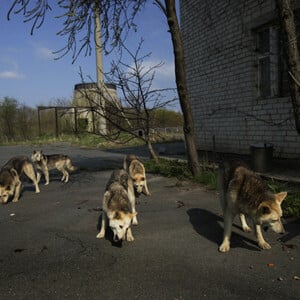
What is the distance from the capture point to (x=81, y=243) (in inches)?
187

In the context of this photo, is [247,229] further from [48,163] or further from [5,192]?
[48,163]

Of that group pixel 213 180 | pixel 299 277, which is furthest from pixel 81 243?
pixel 213 180

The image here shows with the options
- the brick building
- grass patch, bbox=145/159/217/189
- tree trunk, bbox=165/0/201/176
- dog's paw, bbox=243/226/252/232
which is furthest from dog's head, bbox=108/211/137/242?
the brick building

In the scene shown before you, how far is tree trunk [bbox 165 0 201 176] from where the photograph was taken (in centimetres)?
889

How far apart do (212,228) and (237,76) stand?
22.4 feet

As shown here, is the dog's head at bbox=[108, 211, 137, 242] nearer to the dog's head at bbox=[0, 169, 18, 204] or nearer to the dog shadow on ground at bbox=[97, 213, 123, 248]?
the dog shadow on ground at bbox=[97, 213, 123, 248]

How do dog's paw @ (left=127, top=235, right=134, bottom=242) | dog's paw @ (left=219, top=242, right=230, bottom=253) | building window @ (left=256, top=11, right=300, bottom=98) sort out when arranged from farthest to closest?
building window @ (left=256, top=11, right=300, bottom=98) < dog's paw @ (left=127, top=235, right=134, bottom=242) < dog's paw @ (left=219, top=242, right=230, bottom=253)

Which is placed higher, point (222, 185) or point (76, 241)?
point (222, 185)

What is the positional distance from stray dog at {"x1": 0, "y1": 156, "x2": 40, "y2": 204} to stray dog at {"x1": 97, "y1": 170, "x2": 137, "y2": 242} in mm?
3316

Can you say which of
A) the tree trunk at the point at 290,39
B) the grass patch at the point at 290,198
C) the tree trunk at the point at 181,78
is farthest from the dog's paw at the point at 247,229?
the tree trunk at the point at 181,78

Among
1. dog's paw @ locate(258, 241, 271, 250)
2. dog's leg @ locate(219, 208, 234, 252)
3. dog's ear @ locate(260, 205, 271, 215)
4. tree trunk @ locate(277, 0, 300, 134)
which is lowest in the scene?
dog's paw @ locate(258, 241, 271, 250)

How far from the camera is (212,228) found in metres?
5.25

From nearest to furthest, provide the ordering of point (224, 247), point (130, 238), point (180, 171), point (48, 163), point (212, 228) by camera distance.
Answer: point (224, 247)
point (130, 238)
point (212, 228)
point (180, 171)
point (48, 163)

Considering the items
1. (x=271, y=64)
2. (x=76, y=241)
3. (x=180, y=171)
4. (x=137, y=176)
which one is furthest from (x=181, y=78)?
(x=76, y=241)
